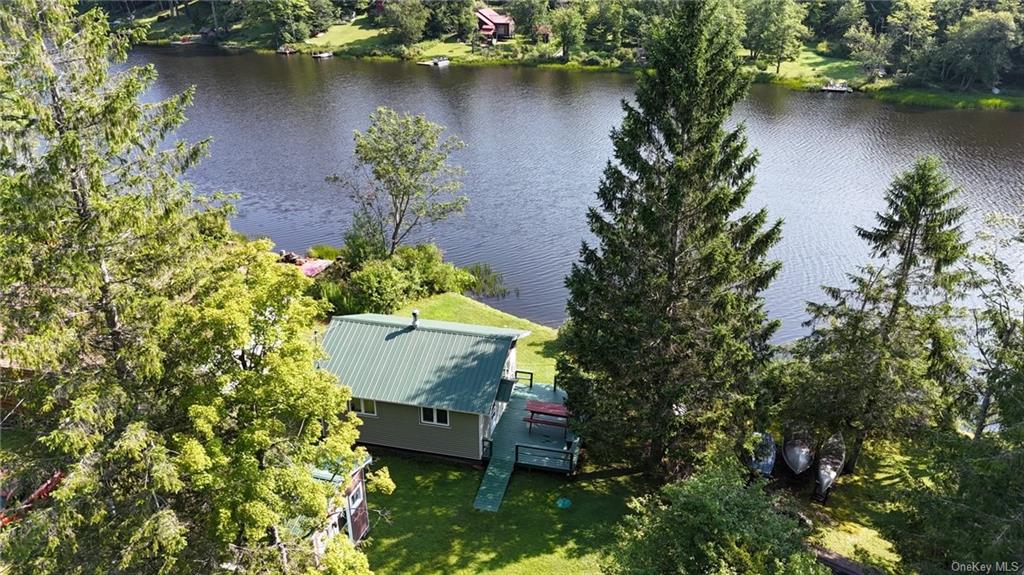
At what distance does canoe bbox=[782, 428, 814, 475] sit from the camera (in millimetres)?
22594

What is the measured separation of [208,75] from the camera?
86.9 m

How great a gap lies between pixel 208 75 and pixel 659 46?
276 feet

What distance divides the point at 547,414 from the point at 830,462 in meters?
9.55

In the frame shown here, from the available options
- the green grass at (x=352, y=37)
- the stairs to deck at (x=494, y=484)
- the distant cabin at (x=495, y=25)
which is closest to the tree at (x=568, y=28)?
the distant cabin at (x=495, y=25)

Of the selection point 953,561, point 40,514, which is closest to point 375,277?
point 40,514

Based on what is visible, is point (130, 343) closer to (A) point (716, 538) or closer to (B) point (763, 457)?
(A) point (716, 538)

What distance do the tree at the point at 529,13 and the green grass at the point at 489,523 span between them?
90.9 metres

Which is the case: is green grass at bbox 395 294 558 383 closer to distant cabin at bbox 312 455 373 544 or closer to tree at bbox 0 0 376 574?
distant cabin at bbox 312 455 373 544

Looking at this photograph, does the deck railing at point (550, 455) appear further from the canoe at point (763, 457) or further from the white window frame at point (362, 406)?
the canoe at point (763, 457)

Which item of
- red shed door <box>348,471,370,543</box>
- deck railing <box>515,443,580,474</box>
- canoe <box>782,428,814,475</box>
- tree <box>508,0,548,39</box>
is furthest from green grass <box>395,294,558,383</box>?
tree <box>508,0,548,39</box>

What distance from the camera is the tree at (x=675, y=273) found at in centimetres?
1802

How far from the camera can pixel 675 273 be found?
1931 cm

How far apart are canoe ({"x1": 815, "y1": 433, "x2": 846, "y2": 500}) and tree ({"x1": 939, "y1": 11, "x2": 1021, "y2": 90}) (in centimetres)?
6849

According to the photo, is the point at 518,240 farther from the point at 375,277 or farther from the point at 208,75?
the point at 208,75
